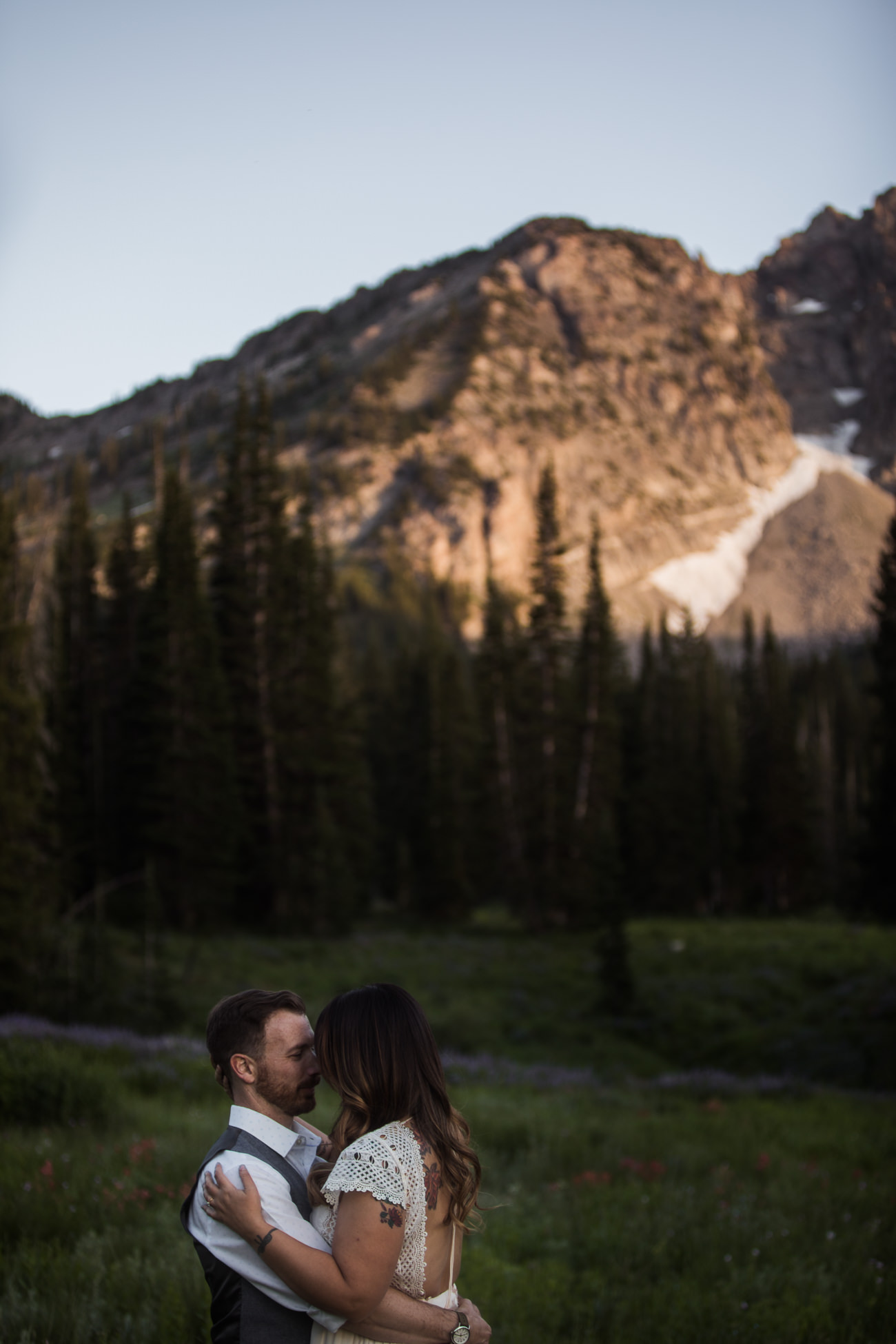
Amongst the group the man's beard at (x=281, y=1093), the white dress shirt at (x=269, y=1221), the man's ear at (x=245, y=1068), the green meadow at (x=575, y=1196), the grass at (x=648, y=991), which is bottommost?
the grass at (x=648, y=991)

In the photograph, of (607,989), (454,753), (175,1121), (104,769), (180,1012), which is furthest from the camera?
(454,753)

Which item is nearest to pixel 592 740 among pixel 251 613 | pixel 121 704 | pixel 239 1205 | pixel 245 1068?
pixel 251 613

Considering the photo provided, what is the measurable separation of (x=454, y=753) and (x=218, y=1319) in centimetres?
4592

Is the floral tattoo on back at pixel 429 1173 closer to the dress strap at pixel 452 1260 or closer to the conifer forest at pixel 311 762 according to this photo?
the dress strap at pixel 452 1260

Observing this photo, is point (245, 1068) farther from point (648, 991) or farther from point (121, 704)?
point (121, 704)

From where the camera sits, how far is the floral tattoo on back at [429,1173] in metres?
2.81

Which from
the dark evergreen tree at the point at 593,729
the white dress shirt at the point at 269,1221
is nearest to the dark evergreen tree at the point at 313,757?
the dark evergreen tree at the point at 593,729

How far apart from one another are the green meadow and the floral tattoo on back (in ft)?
8.20

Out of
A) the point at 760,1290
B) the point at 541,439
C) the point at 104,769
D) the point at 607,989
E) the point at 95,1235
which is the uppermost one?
the point at 541,439

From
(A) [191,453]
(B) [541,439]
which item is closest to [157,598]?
(B) [541,439]

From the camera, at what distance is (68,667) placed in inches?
1464

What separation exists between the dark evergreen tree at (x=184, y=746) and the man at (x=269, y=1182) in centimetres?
2835

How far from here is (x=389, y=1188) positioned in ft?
8.77

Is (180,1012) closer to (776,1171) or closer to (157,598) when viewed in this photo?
(776,1171)
